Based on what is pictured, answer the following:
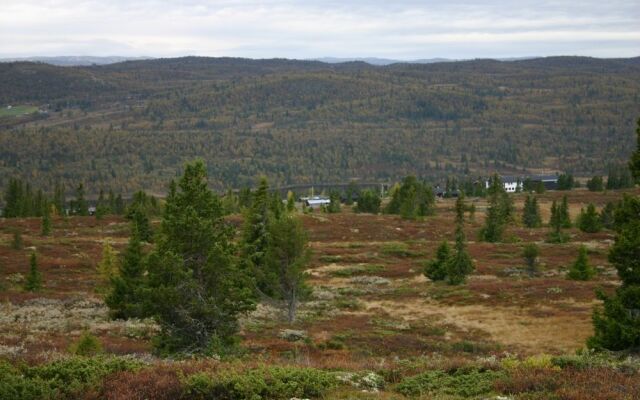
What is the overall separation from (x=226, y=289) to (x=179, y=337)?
2216mm

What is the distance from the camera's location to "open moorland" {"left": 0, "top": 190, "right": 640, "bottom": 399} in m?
13.2

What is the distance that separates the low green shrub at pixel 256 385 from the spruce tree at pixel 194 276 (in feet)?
23.4

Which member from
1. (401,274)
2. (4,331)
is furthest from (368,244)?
(4,331)

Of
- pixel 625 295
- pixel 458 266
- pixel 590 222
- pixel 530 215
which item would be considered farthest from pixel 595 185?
pixel 625 295

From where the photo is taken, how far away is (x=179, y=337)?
20.9 meters

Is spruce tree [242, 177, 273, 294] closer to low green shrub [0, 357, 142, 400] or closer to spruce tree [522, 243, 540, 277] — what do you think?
low green shrub [0, 357, 142, 400]

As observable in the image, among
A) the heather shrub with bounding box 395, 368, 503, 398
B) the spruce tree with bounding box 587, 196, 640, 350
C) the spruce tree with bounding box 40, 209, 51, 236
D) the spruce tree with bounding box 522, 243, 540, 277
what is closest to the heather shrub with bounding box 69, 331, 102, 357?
the heather shrub with bounding box 395, 368, 503, 398

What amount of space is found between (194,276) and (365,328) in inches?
588

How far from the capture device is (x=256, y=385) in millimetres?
12602

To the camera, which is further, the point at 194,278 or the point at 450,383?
the point at 194,278

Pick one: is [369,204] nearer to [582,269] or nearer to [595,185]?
[582,269]

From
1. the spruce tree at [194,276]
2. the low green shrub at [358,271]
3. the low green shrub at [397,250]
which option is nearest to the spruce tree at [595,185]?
the low green shrub at [397,250]

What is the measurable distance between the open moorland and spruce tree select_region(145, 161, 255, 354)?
5.36 feet

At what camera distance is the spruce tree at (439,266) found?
5130cm
